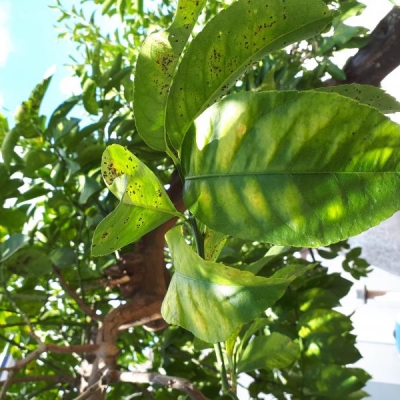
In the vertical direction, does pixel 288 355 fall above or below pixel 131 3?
below

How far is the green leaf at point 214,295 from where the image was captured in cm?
21

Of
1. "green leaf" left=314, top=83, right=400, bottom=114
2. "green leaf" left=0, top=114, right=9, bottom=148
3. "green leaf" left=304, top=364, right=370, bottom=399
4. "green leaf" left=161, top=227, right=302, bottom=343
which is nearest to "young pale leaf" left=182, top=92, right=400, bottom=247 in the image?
"green leaf" left=161, top=227, right=302, bottom=343

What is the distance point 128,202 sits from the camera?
227mm

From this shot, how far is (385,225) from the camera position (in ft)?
5.85

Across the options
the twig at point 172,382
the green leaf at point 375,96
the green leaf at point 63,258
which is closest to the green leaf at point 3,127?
the green leaf at point 63,258

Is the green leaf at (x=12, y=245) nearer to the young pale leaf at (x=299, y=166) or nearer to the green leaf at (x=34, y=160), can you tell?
the green leaf at (x=34, y=160)

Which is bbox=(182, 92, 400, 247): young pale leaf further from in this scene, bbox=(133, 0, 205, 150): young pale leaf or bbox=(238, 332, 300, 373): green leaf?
bbox=(238, 332, 300, 373): green leaf

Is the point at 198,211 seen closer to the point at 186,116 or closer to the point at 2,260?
the point at 186,116

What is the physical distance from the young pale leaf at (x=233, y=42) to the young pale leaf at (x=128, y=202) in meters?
0.05

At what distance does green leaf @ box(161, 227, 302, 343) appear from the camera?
A: 0.70ft

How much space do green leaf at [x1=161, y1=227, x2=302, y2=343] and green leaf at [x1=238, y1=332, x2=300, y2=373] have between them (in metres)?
0.18

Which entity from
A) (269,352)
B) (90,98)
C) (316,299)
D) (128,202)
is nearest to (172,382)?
(269,352)

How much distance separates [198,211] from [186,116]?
0.19 ft

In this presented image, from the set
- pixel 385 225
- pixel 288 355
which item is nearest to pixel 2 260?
pixel 288 355
